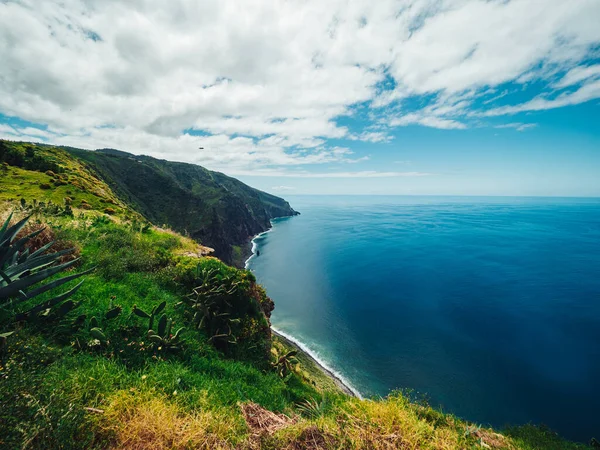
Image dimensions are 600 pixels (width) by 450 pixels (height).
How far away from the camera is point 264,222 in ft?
644

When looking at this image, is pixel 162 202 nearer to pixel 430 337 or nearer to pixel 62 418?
pixel 430 337

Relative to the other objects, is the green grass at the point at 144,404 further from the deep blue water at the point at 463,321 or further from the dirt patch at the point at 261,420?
the deep blue water at the point at 463,321

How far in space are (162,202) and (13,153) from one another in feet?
230

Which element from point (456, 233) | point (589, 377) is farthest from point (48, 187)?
point (456, 233)

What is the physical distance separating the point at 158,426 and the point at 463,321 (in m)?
66.8

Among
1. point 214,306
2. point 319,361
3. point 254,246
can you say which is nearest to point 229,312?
point 214,306

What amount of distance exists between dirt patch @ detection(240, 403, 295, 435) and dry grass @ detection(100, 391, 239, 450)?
1.69ft

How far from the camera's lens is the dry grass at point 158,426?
12.2ft

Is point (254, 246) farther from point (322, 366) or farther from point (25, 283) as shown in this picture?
point (25, 283)

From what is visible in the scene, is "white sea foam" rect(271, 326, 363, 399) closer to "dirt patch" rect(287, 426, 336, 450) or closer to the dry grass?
"dirt patch" rect(287, 426, 336, 450)

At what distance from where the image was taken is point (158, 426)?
392cm

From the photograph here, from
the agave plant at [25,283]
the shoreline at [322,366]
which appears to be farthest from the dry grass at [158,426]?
the shoreline at [322,366]

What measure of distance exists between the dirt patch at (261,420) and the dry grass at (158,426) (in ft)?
1.69

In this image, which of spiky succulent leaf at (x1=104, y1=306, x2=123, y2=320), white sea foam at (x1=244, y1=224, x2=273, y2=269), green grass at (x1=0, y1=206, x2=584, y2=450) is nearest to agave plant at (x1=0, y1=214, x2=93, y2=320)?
green grass at (x1=0, y1=206, x2=584, y2=450)
